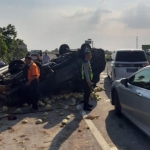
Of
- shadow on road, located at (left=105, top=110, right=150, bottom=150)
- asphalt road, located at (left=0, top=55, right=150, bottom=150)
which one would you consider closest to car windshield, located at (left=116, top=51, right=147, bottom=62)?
asphalt road, located at (left=0, top=55, right=150, bottom=150)

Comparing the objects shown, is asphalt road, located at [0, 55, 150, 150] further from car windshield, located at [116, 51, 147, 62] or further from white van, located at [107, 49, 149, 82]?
car windshield, located at [116, 51, 147, 62]

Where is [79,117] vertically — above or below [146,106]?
below

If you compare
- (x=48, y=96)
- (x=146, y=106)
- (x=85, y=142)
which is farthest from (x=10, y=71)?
(x=146, y=106)

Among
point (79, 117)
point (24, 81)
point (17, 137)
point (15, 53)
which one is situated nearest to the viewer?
point (17, 137)

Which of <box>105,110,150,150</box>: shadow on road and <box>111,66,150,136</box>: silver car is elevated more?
<box>111,66,150,136</box>: silver car

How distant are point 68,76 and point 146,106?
5.61m

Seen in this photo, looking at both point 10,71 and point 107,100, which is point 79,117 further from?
point 10,71

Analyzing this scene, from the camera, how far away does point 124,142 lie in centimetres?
619

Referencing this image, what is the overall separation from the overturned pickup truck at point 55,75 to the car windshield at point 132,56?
67.9 inches

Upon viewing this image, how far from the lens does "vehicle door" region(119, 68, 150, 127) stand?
5922mm

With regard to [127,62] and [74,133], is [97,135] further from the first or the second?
[127,62]

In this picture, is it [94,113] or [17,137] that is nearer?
[17,137]

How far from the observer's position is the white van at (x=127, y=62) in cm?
1361

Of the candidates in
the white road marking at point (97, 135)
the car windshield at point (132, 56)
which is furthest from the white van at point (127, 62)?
the white road marking at point (97, 135)
